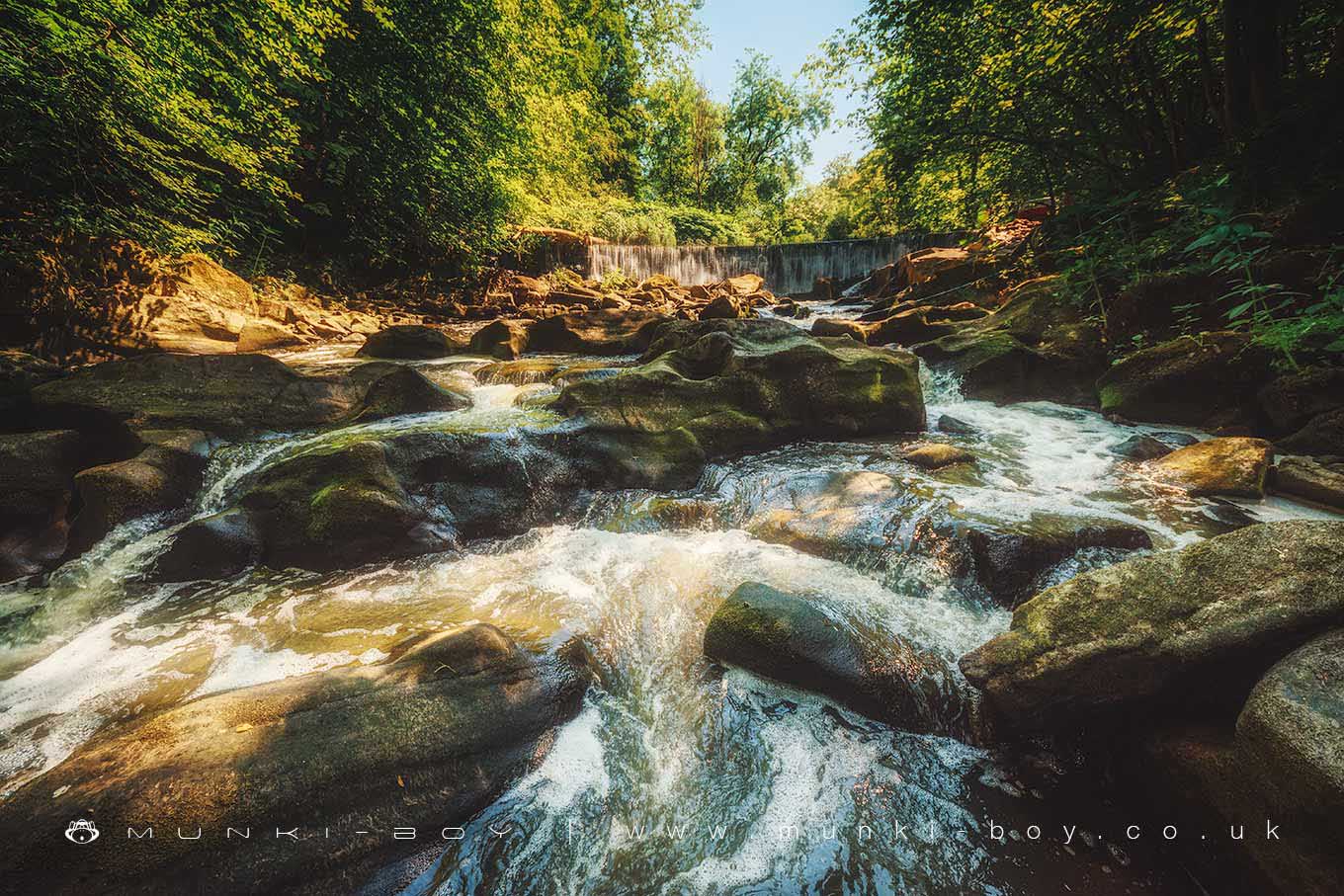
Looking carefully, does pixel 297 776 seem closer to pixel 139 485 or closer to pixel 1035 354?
pixel 139 485

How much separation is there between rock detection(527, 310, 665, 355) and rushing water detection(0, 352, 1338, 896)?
17.0 feet

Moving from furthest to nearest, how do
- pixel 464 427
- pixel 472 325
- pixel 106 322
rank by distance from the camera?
pixel 472 325 < pixel 106 322 < pixel 464 427

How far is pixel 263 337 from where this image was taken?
8367mm

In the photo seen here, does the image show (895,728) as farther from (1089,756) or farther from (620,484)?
(620,484)

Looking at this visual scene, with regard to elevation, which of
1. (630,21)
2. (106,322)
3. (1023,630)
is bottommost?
(1023,630)

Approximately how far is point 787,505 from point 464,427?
136 inches

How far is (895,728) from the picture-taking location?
7.55 feet

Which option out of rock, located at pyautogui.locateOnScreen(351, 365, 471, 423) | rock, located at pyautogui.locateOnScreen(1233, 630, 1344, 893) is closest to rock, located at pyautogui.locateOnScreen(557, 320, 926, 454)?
rock, located at pyautogui.locateOnScreen(351, 365, 471, 423)

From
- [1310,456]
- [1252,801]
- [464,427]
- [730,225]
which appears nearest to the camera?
[1252,801]

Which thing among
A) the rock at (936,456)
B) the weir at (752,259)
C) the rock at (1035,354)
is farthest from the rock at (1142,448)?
the weir at (752,259)

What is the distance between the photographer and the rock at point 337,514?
141 inches

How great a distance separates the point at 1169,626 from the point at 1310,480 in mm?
3810

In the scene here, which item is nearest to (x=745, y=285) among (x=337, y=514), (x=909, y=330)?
(x=909, y=330)

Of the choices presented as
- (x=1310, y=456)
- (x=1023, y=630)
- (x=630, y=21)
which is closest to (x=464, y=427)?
(x=1023, y=630)
